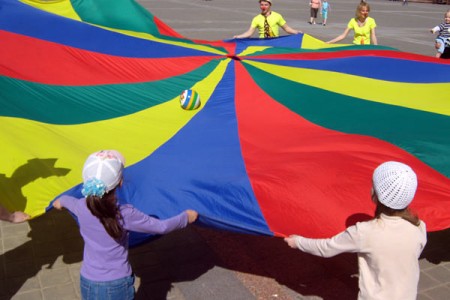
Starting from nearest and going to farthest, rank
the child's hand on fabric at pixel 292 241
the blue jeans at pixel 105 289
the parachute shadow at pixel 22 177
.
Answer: the blue jeans at pixel 105 289 → the child's hand on fabric at pixel 292 241 → the parachute shadow at pixel 22 177

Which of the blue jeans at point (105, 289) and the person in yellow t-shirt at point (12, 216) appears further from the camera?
the person in yellow t-shirt at point (12, 216)

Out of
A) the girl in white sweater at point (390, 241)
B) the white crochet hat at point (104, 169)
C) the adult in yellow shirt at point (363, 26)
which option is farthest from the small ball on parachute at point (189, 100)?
the adult in yellow shirt at point (363, 26)

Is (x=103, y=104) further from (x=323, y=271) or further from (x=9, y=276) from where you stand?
(x=323, y=271)

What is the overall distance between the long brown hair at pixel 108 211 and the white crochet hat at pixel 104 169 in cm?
5

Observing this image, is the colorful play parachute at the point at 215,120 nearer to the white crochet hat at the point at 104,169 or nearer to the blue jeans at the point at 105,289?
the blue jeans at the point at 105,289

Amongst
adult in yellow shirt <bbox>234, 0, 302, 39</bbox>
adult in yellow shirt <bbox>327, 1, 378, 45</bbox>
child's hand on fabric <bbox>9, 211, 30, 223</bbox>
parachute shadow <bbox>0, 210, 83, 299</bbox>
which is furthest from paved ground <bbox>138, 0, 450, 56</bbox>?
child's hand on fabric <bbox>9, 211, 30, 223</bbox>

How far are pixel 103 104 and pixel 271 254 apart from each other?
175cm

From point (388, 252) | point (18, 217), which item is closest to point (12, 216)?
point (18, 217)

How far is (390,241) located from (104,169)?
1.26 metres

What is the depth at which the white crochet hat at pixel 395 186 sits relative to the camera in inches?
81.1

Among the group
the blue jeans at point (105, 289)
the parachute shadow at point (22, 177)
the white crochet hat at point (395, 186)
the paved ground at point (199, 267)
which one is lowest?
the paved ground at point (199, 267)

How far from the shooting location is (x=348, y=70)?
15.5 feet

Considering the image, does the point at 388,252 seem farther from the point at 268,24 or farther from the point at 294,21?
the point at 294,21

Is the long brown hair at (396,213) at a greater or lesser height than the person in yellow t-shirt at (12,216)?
greater
